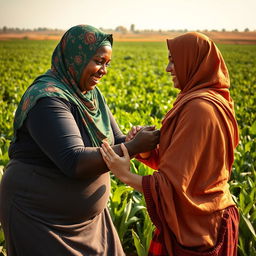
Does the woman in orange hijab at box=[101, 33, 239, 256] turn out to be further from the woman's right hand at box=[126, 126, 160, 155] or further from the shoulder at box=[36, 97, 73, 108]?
the shoulder at box=[36, 97, 73, 108]

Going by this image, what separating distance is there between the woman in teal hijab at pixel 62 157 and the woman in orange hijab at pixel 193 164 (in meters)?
0.17

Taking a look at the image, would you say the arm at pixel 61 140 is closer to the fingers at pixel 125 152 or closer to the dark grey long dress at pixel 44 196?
the dark grey long dress at pixel 44 196

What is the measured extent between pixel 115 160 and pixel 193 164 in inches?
15.3

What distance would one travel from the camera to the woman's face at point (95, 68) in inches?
80.9

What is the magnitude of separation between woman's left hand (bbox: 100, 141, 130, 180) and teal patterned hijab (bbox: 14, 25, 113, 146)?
214 millimetres

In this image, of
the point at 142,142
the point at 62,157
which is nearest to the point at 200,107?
the point at 142,142

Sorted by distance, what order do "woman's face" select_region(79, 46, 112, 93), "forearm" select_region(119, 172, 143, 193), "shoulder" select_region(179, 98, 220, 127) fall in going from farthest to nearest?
"woman's face" select_region(79, 46, 112, 93)
"forearm" select_region(119, 172, 143, 193)
"shoulder" select_region(179, 98, 220, 127)

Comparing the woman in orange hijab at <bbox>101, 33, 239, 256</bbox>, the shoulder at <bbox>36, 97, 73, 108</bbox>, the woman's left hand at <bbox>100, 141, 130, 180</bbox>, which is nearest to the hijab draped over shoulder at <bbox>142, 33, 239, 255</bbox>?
the woman in orange hijab at <bbox>101, 33, 239, 256</bbox>

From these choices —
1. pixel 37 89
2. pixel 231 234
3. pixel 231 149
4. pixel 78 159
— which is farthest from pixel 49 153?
pixel 231 234

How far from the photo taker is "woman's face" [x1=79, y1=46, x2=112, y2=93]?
6.74 ft

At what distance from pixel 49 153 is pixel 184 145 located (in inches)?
26.3

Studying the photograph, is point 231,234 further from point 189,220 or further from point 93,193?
point 93,193

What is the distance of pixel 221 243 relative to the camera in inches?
74.8

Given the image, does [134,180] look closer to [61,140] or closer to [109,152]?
[109,152]
